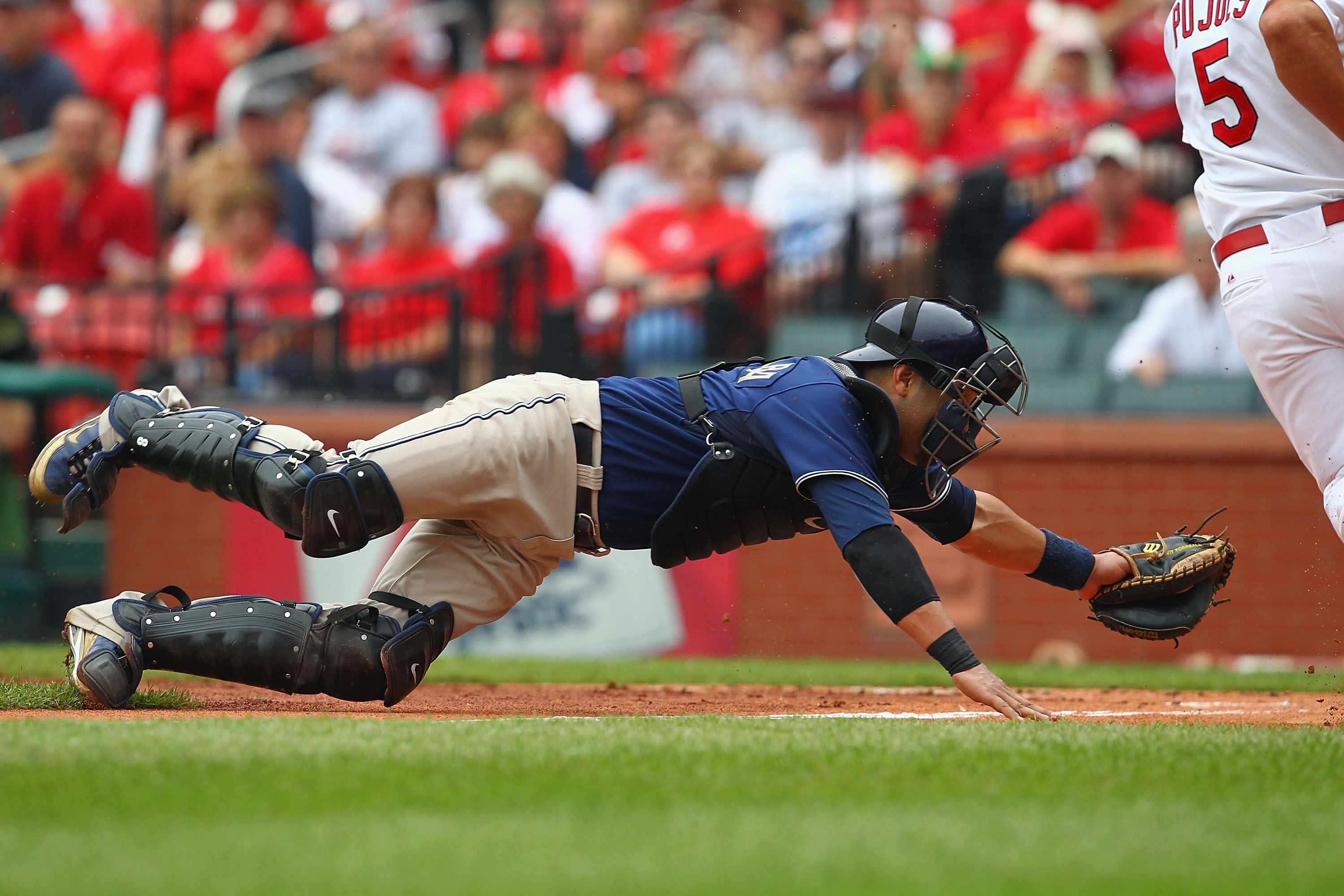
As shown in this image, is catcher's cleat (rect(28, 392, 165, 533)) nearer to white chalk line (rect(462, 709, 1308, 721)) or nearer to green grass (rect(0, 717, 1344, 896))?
green grass (rect(0, 717, 1344, 896))

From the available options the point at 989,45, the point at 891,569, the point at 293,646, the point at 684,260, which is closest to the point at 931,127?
the point at 989,45

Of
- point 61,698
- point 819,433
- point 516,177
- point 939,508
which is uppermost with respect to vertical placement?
point 516,177

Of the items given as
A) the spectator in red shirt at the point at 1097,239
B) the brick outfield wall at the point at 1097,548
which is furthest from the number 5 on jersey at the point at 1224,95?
the spectator in red shirt at the point at 1097,239

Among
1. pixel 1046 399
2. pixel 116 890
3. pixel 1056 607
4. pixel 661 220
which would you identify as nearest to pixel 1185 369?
pixel 1046 399

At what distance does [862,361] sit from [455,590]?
4.92ft

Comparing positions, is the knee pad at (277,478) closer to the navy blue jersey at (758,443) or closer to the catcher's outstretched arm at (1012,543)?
the navy blue jersey at (758,443)

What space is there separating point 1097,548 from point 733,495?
4.76 meters

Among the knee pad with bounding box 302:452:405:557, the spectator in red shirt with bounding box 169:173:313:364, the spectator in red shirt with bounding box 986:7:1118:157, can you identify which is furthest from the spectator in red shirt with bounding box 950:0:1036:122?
the knee pad with bounding box 302:452:405:557

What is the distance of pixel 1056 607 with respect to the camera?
28.6 ft

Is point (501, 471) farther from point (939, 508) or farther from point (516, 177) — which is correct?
point (516, 177)

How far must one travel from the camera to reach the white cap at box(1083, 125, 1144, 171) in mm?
9172

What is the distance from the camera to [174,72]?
1291 centimetres

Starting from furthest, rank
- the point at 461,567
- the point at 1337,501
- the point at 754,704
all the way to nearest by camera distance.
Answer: the point at 754,704
the point at 461,567
the point at 1337,501

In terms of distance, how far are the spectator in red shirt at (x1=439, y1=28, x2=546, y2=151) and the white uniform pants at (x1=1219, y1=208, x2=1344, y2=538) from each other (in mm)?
8623
